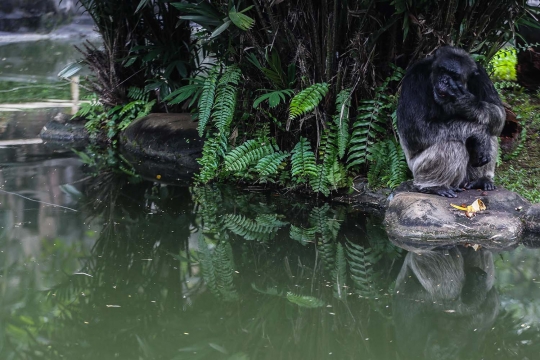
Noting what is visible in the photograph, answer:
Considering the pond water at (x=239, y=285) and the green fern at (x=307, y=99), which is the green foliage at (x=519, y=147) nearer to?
the pond water at (x=239, y=285)

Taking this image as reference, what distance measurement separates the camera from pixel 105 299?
14.9 ft

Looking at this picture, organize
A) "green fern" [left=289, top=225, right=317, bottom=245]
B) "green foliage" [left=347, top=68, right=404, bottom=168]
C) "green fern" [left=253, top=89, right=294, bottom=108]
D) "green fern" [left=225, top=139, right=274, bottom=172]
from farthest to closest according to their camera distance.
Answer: "green fern" [left=225, top=139, right=274, bottom=172] < "green foliage" [left=347, top=68, right=404, bottom=168] < "green fern" [left=253, top=89, right=294, bottom=108] < "green fern" [left=289, top=225, right=317, bottom=245]

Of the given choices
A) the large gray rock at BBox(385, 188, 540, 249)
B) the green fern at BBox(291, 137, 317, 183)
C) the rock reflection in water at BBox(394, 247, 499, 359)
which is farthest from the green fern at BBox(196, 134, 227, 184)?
the rock reflection in water at BBox(394, 247, 499, 359)

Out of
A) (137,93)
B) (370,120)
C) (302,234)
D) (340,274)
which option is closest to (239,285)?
(340,274)

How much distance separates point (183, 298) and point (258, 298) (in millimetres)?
511

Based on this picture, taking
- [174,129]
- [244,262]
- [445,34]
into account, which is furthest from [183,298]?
[174,129]

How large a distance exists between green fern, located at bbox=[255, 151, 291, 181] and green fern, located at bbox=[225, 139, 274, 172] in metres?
0.10

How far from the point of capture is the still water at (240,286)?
4.03 meters

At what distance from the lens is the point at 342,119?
6.88 meters

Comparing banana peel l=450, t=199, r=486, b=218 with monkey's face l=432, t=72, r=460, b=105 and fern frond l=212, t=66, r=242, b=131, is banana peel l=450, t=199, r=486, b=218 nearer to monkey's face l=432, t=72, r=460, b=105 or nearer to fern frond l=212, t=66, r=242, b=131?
monkey's face l=432, t=72, r=460, b=105

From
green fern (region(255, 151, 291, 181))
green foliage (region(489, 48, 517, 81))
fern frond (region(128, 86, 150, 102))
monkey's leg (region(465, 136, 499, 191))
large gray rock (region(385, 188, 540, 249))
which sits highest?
green foliage (region(489, 48, 517, 81))

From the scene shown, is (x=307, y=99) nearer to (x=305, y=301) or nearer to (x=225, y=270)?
(x=225, y=270)

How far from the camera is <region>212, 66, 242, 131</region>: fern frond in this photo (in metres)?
7.33

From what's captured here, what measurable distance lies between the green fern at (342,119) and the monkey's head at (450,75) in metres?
1.19
